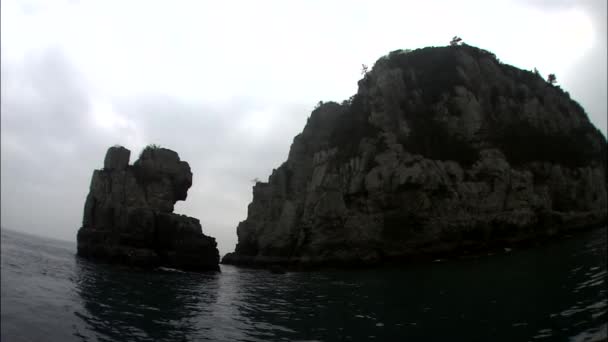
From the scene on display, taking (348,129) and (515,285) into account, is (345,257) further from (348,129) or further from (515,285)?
(515,285)

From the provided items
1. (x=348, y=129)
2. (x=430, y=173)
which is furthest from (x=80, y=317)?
(x=348, y=129)

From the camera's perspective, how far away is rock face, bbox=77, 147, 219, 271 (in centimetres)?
3684

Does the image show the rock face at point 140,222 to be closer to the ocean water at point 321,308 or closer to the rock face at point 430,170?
the ocean water at point 321,308

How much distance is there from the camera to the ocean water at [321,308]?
39.0ft

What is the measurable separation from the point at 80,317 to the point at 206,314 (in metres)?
4.90

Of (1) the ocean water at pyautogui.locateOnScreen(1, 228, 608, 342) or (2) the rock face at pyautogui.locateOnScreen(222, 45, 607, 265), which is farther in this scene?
(2) the rock face at pyautogui.locateOnScreen(222, 45, 607, 265)

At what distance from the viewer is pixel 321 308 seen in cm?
1814

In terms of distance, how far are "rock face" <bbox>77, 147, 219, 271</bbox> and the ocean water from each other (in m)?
10.9

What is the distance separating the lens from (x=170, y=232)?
38.8 m

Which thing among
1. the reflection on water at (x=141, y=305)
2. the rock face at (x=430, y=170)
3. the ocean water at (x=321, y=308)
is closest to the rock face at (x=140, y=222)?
the reflection on water at (x=141, y=305)

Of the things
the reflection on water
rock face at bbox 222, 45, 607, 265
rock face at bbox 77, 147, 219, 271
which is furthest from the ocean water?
rock face at bbox 222, 45, 607, 265

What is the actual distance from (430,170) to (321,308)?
29.7 m

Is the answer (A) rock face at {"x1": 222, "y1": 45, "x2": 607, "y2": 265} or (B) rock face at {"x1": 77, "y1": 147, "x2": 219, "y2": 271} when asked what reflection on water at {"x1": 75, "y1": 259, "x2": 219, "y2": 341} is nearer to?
(B) rock face at {"x1": 77, "y1": 147, "x2": 219, "y2": 271}

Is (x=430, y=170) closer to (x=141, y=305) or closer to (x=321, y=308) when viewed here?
(x=321, y=308)
